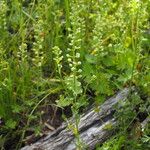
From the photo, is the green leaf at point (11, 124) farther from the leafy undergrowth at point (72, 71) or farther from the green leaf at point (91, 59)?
the green leaf at point (91, 59)

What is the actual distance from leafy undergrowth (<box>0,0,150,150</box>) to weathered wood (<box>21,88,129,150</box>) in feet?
0.22

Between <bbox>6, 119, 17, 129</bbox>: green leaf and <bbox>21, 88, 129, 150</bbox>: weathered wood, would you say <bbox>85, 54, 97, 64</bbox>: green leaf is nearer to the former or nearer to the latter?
<bbox>21, 88, 129, 150</bbox>: weathered wood

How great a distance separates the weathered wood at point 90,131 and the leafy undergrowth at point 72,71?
68 millimetres

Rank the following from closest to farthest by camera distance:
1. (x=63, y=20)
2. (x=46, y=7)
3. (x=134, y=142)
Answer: (x=134, y=142), (x=46, y=7), (x=63, y=20)

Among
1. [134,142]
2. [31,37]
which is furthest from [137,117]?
[31,37]

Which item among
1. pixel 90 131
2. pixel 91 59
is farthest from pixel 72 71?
pixel 90 131

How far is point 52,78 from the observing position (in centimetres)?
352

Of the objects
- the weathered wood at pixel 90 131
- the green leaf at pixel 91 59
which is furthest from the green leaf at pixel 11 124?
the green leaf at pixel 91 59

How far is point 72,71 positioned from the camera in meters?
3.33

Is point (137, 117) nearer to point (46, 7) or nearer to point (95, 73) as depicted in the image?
point (95, 73)

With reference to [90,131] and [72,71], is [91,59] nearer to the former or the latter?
[72,71]

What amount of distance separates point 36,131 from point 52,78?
0.50 m

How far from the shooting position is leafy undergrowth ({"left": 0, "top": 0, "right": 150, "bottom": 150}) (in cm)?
302

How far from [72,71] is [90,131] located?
519 mm
